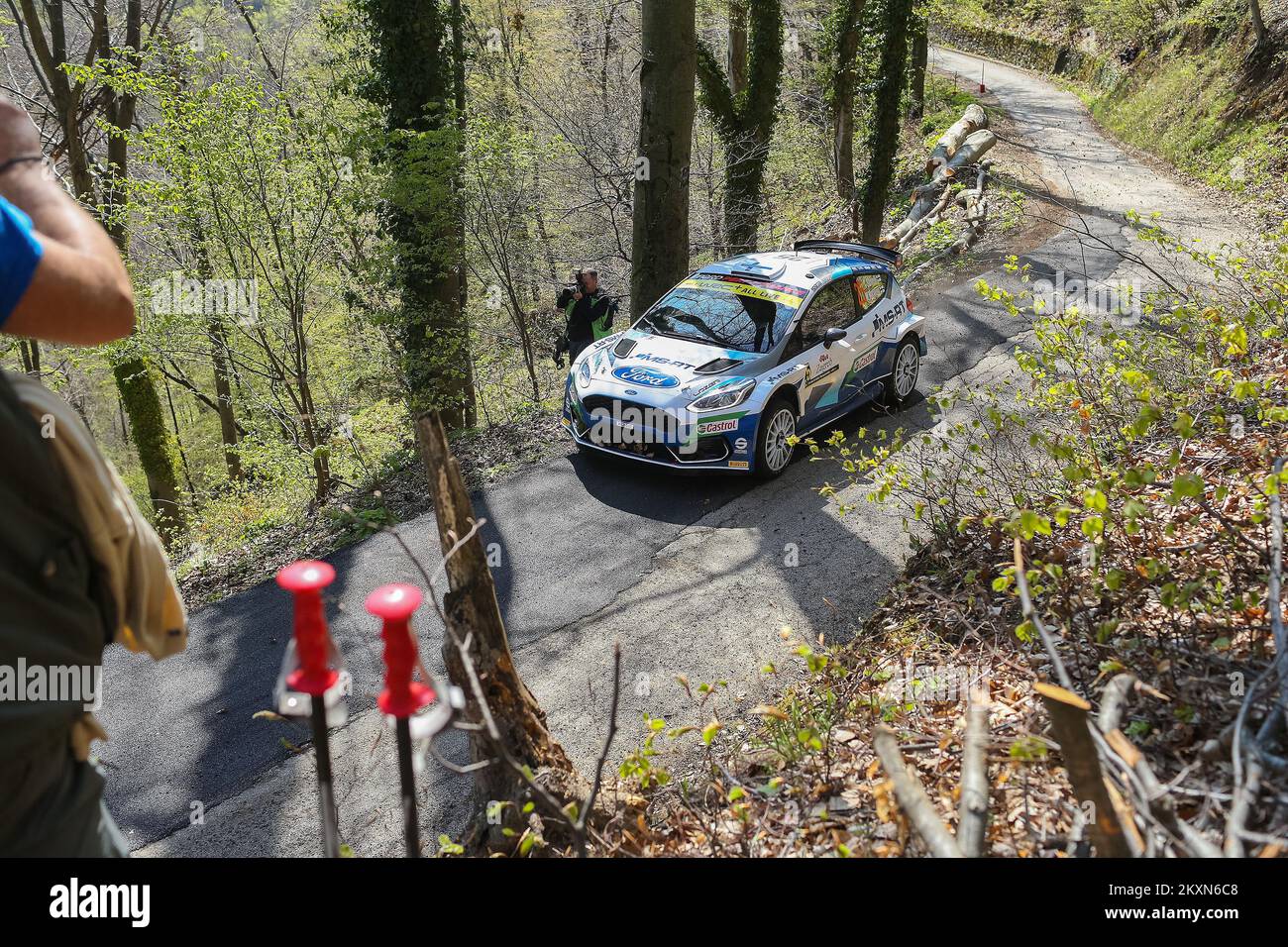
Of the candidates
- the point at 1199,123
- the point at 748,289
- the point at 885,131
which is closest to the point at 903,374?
the point at 748,289

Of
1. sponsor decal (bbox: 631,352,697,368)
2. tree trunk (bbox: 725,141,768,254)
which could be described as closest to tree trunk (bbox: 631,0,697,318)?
sponsor decal (bbox: 631,352,697,368)

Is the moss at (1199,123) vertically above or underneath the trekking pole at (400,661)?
underneath

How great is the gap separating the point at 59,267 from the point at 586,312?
10032 millimetres

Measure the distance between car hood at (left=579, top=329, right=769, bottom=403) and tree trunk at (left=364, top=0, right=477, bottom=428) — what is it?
12.2 feet

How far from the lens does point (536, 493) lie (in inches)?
362

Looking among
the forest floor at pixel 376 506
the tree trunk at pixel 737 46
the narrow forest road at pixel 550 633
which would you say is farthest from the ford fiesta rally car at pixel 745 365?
the tree trunk at pixel 737 46

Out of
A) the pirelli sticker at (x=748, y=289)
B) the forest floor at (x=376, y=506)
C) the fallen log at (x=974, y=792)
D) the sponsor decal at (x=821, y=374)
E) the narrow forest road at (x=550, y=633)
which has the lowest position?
the forest floor at (x=376, y=506)

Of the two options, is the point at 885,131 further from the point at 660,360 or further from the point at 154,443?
the point at 154,443

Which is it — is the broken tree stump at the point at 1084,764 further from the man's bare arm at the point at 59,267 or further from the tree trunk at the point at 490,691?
the man's bare arm at the point at 59,267

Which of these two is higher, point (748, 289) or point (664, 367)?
point (748, 289)

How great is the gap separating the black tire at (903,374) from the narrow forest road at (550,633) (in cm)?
49

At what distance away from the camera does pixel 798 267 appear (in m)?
10.1

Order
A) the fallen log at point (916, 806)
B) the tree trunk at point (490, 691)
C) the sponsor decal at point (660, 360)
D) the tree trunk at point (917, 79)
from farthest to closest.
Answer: the tree trunk at point (917, 79) < the sponsor decal at point (660, 360) < the tree trunk at point (490, 691) < the fallen log at point (916, 806)

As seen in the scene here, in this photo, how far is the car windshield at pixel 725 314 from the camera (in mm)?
9367
